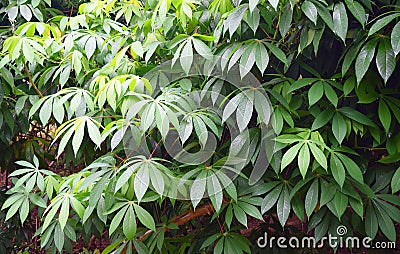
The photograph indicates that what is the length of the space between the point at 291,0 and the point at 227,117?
346 mm

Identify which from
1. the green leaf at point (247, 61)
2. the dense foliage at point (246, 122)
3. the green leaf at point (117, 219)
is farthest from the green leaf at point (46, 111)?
the green leaf at point (247, 61)

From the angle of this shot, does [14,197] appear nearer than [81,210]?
No

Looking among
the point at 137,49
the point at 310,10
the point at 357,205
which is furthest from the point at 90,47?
the point at 357,205

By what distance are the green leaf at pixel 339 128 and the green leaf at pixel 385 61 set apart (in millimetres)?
166

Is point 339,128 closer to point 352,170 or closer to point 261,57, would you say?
point 352,170

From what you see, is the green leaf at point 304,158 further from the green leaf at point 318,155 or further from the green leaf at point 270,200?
the green leaf at point 270,200

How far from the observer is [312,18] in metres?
1.13

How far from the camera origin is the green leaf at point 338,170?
116cm

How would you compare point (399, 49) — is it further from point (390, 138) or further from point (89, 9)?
point (89, 9)

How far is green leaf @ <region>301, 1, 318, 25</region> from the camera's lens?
1.13m

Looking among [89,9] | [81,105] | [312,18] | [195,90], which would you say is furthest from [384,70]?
[89,9]

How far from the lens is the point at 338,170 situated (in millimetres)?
1174

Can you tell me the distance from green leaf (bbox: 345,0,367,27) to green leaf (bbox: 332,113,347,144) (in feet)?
0.90

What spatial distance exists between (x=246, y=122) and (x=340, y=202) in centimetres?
33
